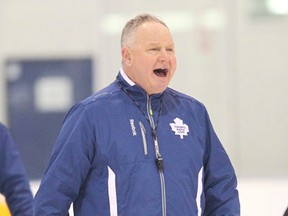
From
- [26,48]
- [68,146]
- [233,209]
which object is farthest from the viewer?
[26,48]

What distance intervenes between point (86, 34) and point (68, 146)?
519 cm

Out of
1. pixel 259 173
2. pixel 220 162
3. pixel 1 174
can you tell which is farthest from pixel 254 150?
pixel 220 162

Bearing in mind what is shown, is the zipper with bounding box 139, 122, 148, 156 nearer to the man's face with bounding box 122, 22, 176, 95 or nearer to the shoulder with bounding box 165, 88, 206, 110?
the man's face with bounding box 122, 22, 176, 95

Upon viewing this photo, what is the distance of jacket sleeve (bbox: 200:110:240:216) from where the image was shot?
3.19m

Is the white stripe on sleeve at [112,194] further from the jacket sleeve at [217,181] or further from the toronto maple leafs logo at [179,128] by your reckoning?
the jacket sleeve at [217,181]

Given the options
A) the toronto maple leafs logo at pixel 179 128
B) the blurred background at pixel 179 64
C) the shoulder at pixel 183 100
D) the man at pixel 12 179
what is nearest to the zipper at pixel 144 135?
the toronto maple leafs logo at pixel 179 128

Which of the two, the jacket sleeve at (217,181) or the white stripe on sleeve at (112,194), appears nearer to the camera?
the white stripe on sleeve at (112,194)

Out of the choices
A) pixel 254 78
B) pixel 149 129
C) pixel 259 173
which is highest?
pixel 149 129

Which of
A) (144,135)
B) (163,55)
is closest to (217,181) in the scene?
(144,135)

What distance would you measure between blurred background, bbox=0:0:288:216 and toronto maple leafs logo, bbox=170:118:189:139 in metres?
4.55

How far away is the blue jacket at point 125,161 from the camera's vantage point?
2939 millimetres

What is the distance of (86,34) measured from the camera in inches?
319

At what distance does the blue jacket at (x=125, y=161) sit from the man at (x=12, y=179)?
1.14 metres

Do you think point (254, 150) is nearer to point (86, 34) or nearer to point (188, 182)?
point (86, 34)
